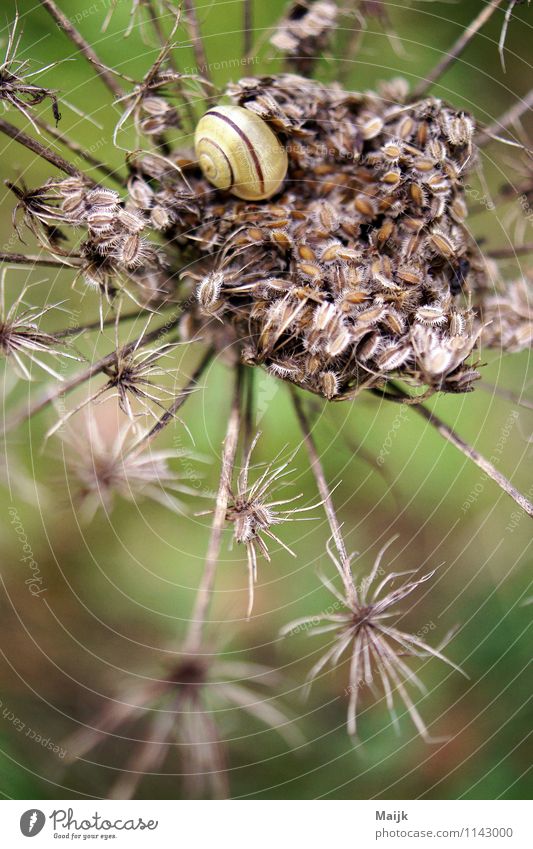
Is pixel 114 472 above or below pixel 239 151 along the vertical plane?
below

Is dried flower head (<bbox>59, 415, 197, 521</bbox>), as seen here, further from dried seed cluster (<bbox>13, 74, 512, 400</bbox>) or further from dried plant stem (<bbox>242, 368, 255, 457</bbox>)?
dried seed cluster (<bbox>13, 74, 512, 400</bbox>)

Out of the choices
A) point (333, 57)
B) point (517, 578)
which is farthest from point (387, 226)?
point (517, 578)

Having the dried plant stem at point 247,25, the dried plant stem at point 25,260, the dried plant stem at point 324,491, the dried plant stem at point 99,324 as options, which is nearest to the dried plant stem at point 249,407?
the dried plant stem at point 324,491

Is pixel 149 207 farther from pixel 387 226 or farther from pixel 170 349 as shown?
pixel 387 226

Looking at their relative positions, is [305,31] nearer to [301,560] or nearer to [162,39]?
[162,39]

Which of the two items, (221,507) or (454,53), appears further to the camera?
(454,53)

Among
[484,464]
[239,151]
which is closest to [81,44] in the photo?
[239,151]
